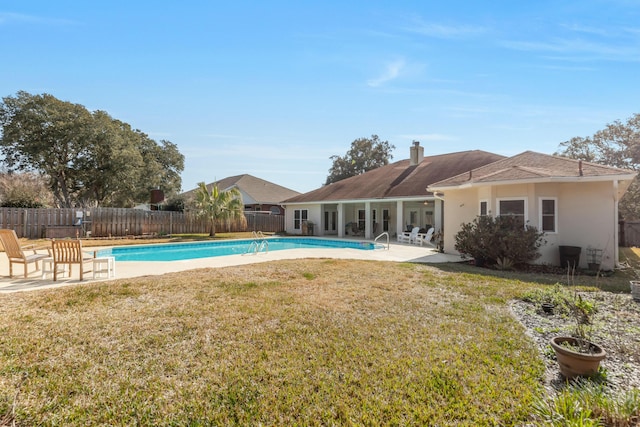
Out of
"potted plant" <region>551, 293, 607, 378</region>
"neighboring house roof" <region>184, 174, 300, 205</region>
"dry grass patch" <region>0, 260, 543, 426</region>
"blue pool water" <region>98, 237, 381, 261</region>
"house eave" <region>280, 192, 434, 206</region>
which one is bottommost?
"blue pool water" <region>98, 237, 381, 261</region>

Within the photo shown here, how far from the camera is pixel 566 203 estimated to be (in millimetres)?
11289

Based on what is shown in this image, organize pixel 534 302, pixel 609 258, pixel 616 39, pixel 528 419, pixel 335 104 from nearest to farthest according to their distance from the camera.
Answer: pixel 528 419
pixel 534 302
pixel 616 39
pixel 609 258
pixel 335 104

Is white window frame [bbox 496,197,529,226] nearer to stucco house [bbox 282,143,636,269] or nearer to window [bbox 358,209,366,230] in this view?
stucco house [bbox 282,143,636,269]

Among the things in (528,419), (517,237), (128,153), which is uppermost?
(128,153)

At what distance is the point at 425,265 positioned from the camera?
35.6ft

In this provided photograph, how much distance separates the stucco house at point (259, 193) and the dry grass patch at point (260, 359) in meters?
27.0

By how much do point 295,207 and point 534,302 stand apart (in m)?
22.3

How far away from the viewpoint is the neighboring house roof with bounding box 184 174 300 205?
34969 mm

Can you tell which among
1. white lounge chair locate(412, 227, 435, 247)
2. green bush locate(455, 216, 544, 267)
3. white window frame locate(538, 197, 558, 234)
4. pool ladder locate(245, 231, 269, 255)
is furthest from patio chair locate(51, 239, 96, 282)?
white lounge chair locate(412, 227, 435, 247)

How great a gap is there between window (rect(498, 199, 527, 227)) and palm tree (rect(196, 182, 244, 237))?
1808 centimetres

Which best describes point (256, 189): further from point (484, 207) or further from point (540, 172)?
point (540, 172)

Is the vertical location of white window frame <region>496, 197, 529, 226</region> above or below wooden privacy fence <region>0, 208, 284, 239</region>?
above

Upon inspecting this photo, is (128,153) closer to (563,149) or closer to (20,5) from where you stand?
(20,5)

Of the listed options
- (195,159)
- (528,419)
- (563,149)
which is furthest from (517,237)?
(195,159)
